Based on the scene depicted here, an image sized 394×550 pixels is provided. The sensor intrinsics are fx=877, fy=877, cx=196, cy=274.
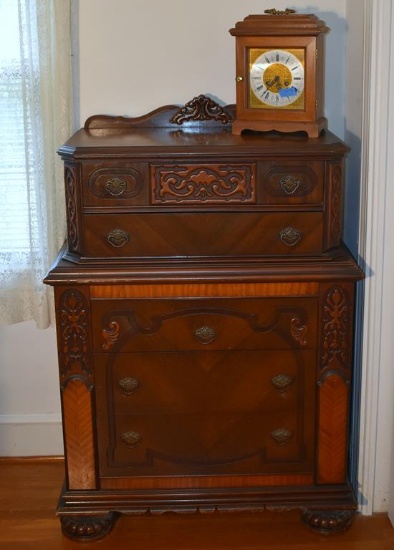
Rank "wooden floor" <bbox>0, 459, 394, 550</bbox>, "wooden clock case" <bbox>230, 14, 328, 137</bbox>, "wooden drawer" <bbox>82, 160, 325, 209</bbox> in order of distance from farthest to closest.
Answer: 1. "wooden floor" <bbox>0, 459, 394, 550</bbox>
2. "wooden clock case" <bbox>230, 14, 328, 137</bbox>
3. "wooden drawer" <bbox>82, 160, 325, 209</bbox>

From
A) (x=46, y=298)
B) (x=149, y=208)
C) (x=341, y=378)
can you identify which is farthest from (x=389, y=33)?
(x=46, y=298)

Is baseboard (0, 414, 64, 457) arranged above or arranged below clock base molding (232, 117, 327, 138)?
below

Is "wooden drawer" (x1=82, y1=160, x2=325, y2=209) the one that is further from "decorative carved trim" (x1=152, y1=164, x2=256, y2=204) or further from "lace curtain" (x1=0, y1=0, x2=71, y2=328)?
"lace curtain" (x1=0, y1=0, x2=71, y2=328)

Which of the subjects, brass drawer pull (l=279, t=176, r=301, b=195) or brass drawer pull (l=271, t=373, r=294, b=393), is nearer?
brass drawer pull (l=279, t=176, r=301, b=195)

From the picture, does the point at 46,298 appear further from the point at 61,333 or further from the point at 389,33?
the point at 389,33

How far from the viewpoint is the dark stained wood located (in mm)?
2428

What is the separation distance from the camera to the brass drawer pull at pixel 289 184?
7.94ft

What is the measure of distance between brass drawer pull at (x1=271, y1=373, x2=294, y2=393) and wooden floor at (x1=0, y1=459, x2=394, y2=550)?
0.49 meters

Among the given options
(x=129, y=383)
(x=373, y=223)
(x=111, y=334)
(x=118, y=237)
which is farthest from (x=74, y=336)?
(x=373, y=223)

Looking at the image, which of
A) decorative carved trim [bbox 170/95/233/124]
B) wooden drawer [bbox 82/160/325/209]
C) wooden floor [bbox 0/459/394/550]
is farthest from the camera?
decorative carved trim [bbox 170/95/233/124]

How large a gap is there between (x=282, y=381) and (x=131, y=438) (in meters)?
0.48

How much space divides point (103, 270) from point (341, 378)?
0.76 m

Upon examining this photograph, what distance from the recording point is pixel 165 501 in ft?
8.68

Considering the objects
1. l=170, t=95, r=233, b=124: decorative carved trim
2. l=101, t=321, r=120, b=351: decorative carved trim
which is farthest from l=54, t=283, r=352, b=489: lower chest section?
l=170, t=95, r=233, b=124: decorative carved trim
